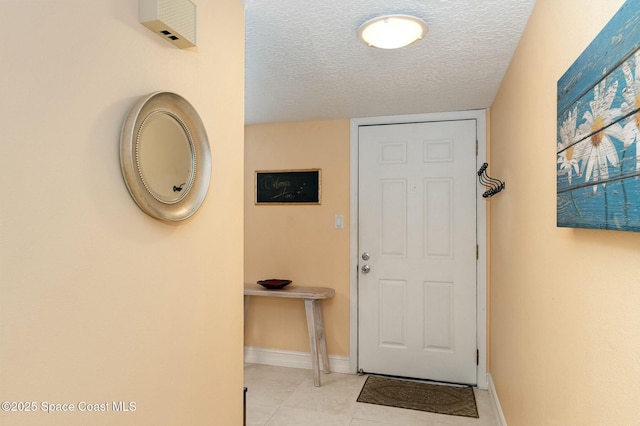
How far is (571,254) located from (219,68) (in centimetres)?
Result: 135

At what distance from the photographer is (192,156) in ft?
4.56

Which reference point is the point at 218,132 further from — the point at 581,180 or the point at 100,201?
the point at 581,180

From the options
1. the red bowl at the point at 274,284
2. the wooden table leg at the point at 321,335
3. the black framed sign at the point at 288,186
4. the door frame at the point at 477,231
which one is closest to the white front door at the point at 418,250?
the door frame at the point at 477,231

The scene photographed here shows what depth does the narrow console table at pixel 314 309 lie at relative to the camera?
3.27 m

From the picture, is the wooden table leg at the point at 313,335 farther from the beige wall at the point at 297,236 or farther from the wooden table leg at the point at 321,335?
the beige wall at the point at 297,236

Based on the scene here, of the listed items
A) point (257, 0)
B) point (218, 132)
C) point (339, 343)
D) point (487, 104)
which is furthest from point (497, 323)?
point (257, 0)

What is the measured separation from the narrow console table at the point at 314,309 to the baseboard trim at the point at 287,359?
0.31 feet

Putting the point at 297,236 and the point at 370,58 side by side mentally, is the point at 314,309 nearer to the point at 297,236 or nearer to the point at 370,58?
the point at 297,236

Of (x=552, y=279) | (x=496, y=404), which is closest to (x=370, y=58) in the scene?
(x=552, y=279)

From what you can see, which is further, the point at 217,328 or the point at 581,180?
the point at 217,328

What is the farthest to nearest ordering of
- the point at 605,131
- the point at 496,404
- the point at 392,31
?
the point at 496,404
the point at 392,31
the point at 605,131

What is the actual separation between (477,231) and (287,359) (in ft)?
6.50

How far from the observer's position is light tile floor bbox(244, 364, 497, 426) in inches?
104

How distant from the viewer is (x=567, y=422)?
4.06 ft
